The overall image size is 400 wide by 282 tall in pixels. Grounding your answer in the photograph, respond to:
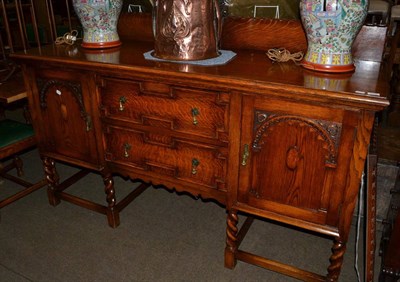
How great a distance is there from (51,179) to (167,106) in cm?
107

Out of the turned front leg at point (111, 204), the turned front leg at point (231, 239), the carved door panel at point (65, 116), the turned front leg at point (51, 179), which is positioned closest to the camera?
the turned front leg at point (231, 239)

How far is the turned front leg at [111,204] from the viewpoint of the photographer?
198 centimetres

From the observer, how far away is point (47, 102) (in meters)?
1.90

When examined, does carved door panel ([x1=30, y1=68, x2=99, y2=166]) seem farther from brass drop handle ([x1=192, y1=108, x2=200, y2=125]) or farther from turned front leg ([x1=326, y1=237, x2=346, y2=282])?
turned front leg ([x1=326, y1=237, x2=346, y2=282])

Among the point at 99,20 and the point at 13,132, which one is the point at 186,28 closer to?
the point at 99,20

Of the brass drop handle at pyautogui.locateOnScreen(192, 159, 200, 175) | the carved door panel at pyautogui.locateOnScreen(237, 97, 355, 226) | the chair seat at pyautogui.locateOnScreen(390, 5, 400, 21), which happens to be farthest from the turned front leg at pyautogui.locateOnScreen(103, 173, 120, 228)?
the chair seat at pyautogui.locateOnScreen(390, 5, 400, 21)

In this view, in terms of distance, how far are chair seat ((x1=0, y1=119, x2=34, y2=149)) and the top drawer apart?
0.72 meters

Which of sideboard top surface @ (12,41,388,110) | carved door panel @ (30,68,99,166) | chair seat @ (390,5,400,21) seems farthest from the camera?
chair seat @ (390,5,400,21)

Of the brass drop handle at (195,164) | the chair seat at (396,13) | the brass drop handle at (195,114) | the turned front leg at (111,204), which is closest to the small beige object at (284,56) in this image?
the brass drop handle at (195,114)

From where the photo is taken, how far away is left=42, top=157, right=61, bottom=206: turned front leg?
2131 mm

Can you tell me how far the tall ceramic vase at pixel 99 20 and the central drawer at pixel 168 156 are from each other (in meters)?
0.45

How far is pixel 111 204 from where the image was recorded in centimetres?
203

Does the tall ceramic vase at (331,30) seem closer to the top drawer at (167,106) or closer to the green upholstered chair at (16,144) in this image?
the top drawer at (167,106)

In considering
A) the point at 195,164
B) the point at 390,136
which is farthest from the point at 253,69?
the point at 390,136
